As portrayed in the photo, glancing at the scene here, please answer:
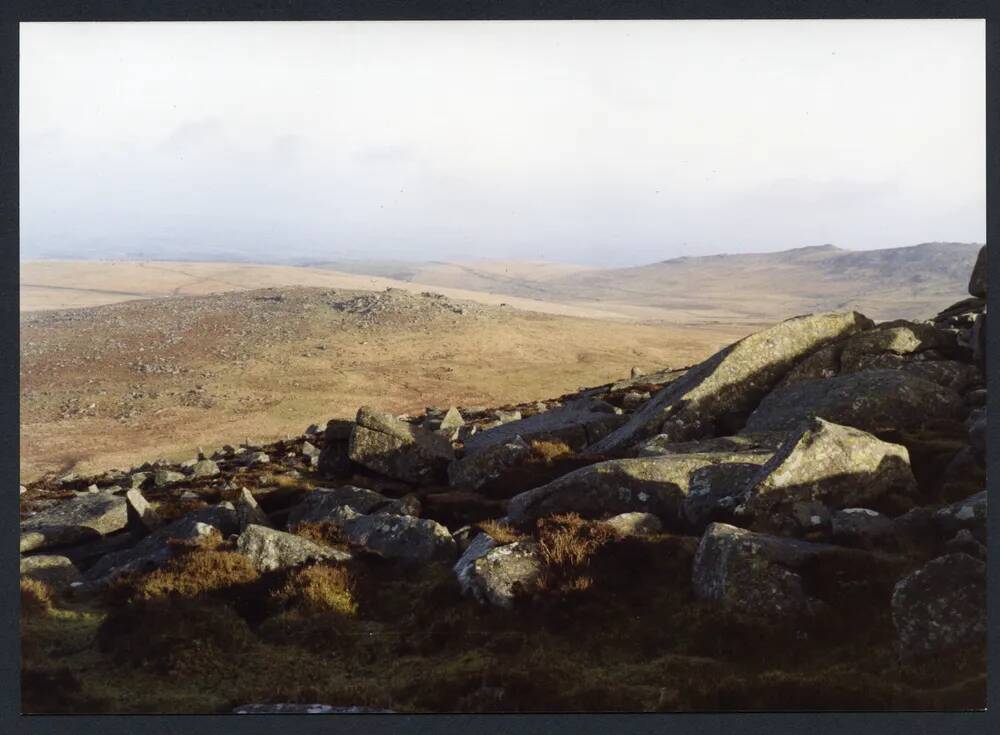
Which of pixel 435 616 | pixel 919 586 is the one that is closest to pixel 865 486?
pixel 919 586

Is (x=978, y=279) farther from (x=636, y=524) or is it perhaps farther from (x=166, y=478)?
(x=166, y=478)

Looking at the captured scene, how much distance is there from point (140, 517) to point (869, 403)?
16083mm

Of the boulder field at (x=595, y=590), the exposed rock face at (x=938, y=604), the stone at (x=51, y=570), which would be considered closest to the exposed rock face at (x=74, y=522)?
the boulder field at (x=595, y=590)

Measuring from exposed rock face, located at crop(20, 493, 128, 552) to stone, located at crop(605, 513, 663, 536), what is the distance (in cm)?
1195

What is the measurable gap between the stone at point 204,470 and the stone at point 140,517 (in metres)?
6.41

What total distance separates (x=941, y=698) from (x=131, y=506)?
16.2 meters

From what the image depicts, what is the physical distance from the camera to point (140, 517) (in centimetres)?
1644

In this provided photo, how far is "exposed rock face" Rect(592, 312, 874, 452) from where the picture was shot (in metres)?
17.3

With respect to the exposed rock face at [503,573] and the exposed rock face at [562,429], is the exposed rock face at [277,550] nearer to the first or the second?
the exposed rock face at [503,573]

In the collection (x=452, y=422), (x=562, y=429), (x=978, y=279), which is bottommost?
(x=452, y=422)

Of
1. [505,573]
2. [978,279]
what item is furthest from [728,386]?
[505,573]

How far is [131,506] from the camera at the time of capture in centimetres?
1677

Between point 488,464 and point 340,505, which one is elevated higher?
point 488,464

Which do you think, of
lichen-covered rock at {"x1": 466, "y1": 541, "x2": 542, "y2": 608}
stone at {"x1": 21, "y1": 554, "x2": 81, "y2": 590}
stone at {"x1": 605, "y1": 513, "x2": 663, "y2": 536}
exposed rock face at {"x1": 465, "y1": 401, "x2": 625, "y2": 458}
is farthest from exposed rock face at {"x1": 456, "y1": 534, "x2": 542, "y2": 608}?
stone at {"x1": 21, "y1": 554, "x2": 81, "y2": 590}
